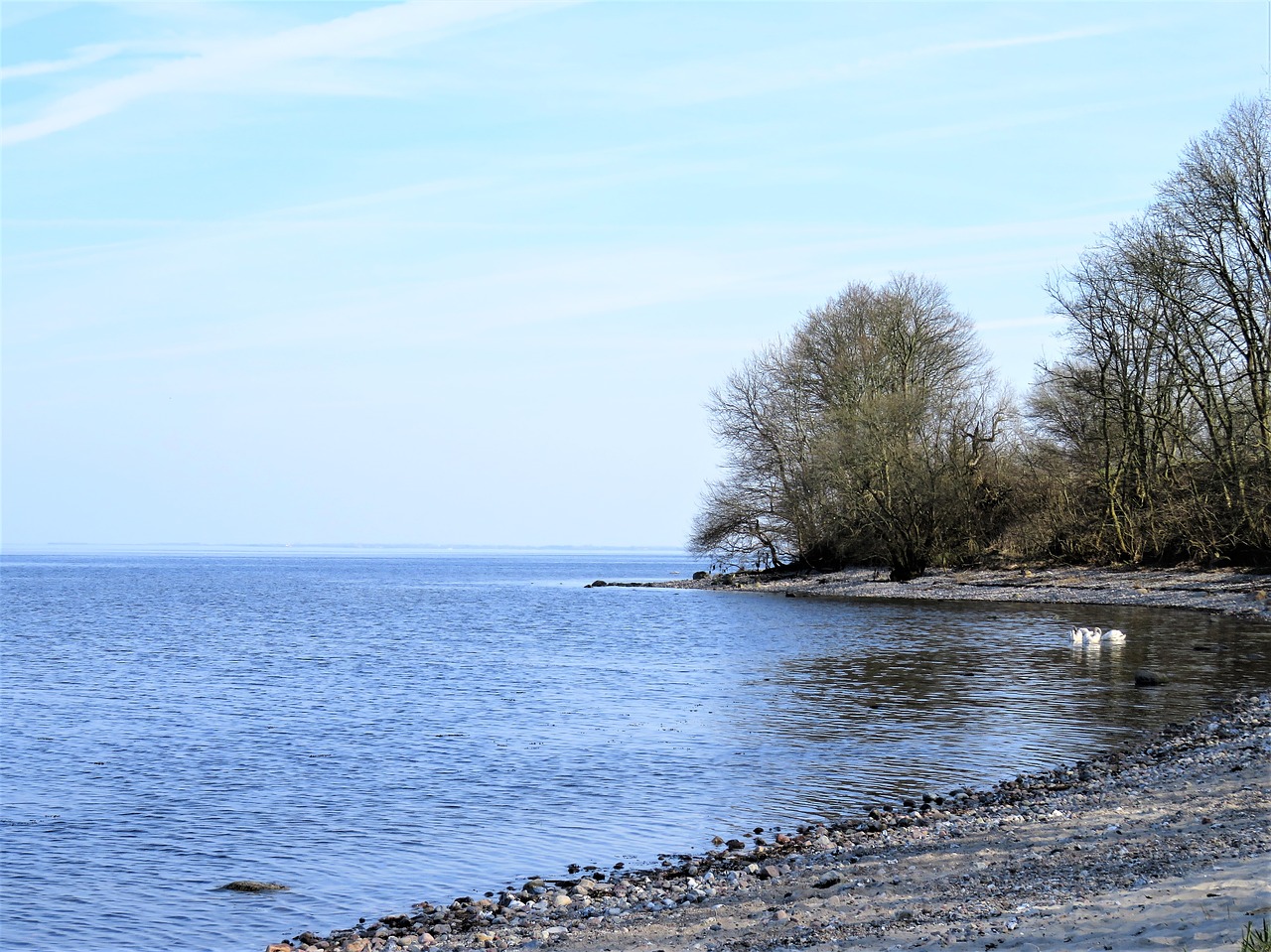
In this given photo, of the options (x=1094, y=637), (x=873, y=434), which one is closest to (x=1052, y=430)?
(x=873, y=434)

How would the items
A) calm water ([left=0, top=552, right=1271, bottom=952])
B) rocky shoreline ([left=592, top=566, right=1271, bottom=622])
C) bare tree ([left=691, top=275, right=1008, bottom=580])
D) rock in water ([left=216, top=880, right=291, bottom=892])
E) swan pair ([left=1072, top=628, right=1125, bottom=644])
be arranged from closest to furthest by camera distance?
rock in water ([left=216, top=880, right=291, bottom=892]) → calm water ([left=0, top=552, right=1271, bottom=952]) → swan pair ([left=1072, top=628, right=1125, bottom=644]) → rocky shoreline ([left=592, top=566, right=1271, bottom=622]) → bare tree ([left=691, top=275, right=1008, bottom=580])

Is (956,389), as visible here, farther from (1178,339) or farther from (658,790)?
(658,790)

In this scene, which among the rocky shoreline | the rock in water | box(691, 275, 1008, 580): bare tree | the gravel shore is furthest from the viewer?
box(691, 275, 1008, 580): bare tree

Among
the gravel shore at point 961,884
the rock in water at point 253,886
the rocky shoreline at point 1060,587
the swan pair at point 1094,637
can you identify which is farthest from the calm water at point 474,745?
the rocky shoreline at point 1060,587

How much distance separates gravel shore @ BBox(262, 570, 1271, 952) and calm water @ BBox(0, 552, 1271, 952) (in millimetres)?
1071

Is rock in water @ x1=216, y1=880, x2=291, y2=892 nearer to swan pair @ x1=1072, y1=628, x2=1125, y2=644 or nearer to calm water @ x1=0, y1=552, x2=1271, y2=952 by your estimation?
calm water @ x1=0, y1=552, x2=1271, y2=952

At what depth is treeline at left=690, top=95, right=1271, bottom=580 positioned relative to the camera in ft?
130

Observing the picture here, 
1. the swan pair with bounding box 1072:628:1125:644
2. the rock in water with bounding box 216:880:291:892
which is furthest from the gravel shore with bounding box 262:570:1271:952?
the swan pair with bounding box 1072:628:1125:644

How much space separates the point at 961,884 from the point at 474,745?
38.8 feet

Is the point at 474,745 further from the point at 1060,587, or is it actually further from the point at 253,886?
the point at 1060,587

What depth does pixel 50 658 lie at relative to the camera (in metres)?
37.0

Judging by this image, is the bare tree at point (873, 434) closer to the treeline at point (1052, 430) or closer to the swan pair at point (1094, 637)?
the treeline at point (1052, 430)

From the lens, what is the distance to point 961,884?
30.1 feet

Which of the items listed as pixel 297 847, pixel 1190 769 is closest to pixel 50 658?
pixel 297 847
